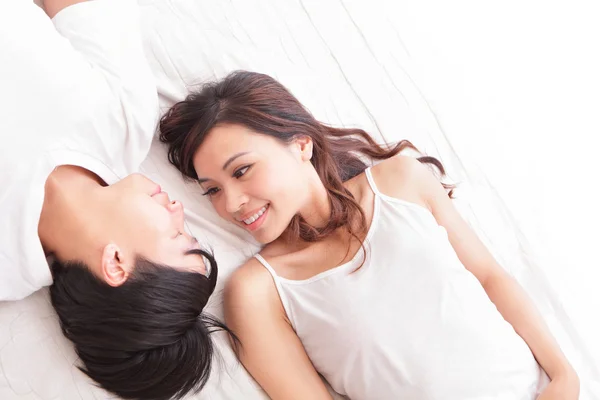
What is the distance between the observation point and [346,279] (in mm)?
1569

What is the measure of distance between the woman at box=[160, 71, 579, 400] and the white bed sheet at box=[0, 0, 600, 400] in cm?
14

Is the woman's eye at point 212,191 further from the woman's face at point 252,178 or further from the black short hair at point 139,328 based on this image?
the black short hair at point 139,328

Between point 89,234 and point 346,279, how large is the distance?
0.65m

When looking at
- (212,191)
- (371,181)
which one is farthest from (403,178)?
(212,191)

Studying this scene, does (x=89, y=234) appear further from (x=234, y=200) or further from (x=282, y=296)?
(x=282, y=296)

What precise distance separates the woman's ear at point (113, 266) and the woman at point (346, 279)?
12.4 inches

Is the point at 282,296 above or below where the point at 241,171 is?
below

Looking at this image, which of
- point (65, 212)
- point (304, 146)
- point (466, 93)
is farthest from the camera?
point (466, 93)

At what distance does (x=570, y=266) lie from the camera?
5.93 feet

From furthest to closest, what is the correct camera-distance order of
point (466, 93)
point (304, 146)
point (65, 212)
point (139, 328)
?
point (466, 93)
point (304, 146)
point (65, 212)
point (139, 328)

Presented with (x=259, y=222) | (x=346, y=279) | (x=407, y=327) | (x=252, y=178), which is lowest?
(x=407, y=327)

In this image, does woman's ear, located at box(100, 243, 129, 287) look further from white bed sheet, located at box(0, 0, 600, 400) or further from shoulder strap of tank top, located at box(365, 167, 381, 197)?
shoulder strap of tank top, located at box(365, 167, 381, 197)

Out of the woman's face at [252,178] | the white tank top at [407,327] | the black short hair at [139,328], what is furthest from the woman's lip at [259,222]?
the black short hair at [139,328]

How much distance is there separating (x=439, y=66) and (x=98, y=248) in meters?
1.30
